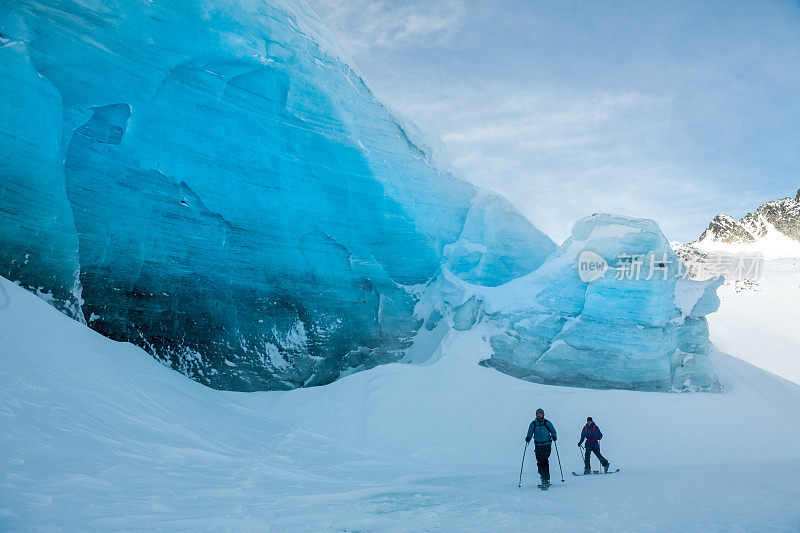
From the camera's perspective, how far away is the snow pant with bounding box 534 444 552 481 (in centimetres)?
616

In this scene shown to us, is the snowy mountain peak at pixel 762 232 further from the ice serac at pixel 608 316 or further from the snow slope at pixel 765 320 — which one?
the ice serac at pixel 608 316

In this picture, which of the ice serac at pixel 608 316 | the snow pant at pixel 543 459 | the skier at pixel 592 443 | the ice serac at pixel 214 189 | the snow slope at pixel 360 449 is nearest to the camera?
the snow slope at pixel 360 449

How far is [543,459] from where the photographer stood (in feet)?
20.6

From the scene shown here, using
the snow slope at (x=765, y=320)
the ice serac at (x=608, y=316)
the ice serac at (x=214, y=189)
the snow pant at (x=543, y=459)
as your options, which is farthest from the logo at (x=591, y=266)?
the snow slope at (x=765, y=320)

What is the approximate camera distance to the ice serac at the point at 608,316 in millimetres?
11953

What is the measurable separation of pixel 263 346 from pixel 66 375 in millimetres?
5486

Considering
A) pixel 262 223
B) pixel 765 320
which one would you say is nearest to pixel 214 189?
pixel 262 223

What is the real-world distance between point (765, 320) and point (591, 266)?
1938cm

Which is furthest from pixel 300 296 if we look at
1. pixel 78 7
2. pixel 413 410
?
pixel 78 7

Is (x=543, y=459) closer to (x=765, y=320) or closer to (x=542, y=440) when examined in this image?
(x=542, y=440)

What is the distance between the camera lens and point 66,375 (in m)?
5.77

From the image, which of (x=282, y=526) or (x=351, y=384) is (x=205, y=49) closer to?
(x=351, y=384)

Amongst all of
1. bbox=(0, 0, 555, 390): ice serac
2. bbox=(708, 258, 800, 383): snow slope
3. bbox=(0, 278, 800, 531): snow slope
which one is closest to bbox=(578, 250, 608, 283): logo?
bbox=(0, 278, 800, 531): snow slope

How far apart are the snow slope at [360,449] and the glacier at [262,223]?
1.21 meters
